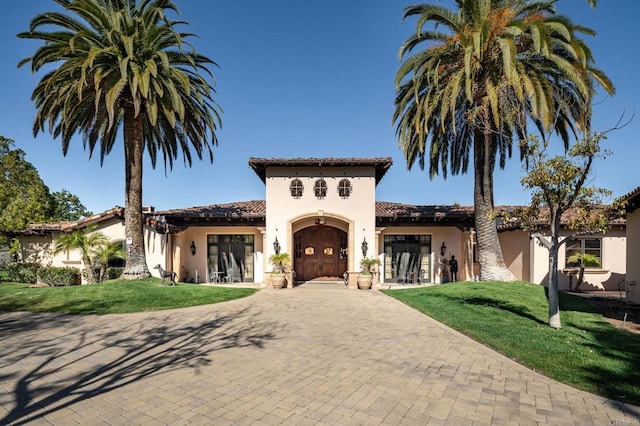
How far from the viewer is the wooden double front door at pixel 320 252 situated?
19484 millimetres

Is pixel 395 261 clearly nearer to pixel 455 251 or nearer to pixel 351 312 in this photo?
pixel 455 251

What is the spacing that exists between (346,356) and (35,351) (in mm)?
6027

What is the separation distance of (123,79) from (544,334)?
1550 centimetres

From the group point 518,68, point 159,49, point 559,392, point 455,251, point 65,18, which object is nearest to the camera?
point 559,392

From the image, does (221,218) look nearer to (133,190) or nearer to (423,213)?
(133,190)

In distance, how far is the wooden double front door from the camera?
63.9 feet

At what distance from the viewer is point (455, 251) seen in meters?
19.0

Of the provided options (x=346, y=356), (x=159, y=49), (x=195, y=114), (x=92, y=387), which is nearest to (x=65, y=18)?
(x=159, y=49)

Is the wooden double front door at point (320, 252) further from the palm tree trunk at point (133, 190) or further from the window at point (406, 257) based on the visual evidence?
the palm tree trunk at point (133, 190)

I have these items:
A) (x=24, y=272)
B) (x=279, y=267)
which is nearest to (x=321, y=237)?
(x=279, y=267)

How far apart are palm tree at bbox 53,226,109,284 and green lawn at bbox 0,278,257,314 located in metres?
2.71

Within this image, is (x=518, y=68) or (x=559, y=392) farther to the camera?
(x=518, y=68)

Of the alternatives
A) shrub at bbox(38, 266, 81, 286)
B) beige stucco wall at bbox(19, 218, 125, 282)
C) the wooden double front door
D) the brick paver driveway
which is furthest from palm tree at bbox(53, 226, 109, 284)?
the wooden double front door

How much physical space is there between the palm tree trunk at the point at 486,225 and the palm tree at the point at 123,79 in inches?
519
